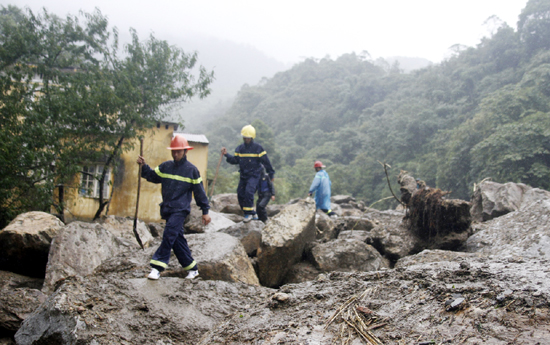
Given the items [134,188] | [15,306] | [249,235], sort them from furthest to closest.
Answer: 1. [134,188]
2. [249,235]
3. [15,306]

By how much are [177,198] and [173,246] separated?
1.79ft

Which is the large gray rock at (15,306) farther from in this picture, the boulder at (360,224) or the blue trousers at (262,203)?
the boulder at (360,224)

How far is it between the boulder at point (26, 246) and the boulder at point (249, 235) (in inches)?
105

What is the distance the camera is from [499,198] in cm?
842

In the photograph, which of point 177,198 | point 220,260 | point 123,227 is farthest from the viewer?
point 123,227

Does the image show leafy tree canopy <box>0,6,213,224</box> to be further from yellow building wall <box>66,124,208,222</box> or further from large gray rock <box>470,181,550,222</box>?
large gray rock <box>470,181,550,222</box>

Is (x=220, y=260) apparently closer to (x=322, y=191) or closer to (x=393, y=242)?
(x=393, y=242)

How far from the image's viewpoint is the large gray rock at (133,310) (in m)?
3.05

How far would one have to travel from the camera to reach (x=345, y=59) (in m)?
63.5

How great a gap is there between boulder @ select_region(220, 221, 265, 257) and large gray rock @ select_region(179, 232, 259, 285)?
867 mm

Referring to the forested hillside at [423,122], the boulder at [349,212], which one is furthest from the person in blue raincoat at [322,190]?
the forested hillside at [423,122]

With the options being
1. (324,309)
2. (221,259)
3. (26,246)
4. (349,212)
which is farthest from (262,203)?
(324,309)

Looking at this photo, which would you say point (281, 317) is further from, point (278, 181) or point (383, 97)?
point (383, 97)

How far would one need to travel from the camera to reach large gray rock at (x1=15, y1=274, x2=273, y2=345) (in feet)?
10.0
